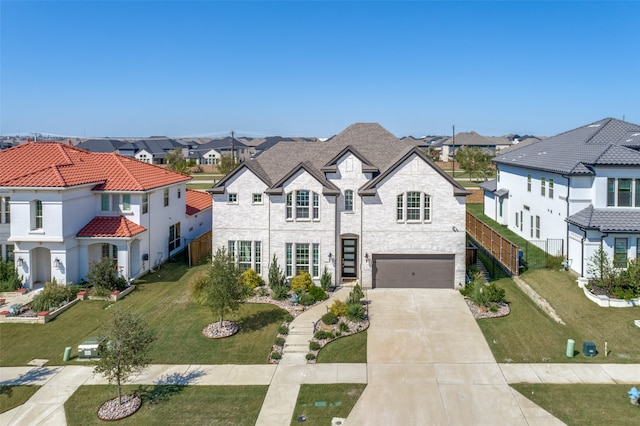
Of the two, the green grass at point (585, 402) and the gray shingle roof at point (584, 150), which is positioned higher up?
the gray shingle roof at point (584, 150)

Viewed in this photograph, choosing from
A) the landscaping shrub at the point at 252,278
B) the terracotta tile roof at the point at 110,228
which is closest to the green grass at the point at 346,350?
the landscaping shrub at the point at 252,278

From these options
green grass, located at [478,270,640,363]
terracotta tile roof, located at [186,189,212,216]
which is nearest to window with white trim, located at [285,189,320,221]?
green grass, located at [478,270,640,363]

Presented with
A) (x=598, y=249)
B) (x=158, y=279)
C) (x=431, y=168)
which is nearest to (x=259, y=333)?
(x=158, y=279)

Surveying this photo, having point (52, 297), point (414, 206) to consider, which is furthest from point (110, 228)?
point (414, 206)

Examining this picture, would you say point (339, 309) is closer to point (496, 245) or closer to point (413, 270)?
point (413, 270)

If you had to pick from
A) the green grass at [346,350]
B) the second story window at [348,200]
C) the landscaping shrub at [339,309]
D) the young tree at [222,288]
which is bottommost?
the green grass at [346,350]

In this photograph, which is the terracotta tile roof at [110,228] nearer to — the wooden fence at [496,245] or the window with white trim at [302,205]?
the window with white trim at [302,205]

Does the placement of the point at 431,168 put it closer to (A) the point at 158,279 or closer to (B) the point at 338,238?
(B) the point at 338,238

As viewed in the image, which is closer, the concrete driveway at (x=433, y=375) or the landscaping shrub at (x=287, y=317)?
the concrete driveway at (x=433, y=375)
